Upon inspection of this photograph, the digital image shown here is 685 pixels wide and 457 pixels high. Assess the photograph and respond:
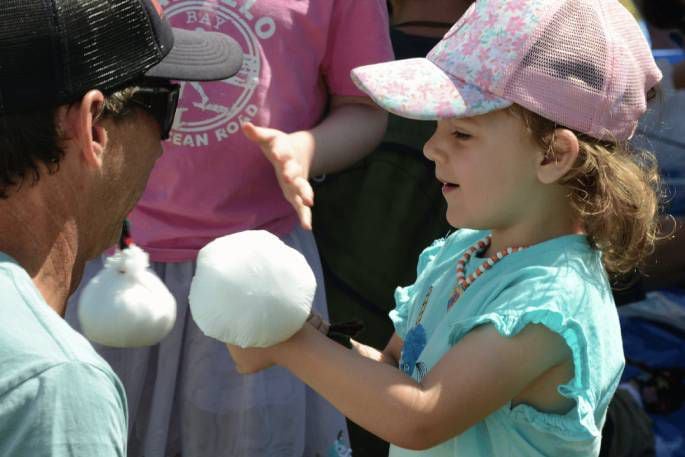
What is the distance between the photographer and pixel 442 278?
2.28 m

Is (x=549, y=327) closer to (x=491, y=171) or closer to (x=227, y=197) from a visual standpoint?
(x=491, y=171)

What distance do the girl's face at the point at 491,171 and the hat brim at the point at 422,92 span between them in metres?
0.04

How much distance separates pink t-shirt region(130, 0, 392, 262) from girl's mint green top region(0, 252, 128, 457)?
3.88 feet

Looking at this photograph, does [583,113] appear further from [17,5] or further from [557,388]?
[17,5]

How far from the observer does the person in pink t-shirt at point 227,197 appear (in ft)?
8.66

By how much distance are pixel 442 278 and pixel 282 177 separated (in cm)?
44

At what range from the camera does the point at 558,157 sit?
A: 2.02m

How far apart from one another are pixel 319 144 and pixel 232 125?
0.21 metres

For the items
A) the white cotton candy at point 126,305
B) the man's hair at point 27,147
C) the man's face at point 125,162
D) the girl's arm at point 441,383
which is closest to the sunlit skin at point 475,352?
the girl's arm at point 441,383

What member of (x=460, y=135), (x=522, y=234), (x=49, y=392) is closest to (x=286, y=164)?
(x=460, y=135)

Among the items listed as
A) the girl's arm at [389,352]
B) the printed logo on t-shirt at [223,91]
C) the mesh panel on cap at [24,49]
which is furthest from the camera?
the printed logo on t-shirt at [223,91]

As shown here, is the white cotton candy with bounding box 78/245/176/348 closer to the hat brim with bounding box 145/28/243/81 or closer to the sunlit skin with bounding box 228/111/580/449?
the sunlit skin with bounding box 228/111/580/449

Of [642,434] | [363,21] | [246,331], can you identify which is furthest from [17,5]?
[642,434]

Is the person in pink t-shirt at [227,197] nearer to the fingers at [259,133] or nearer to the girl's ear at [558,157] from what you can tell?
the fingers at [259,133]
